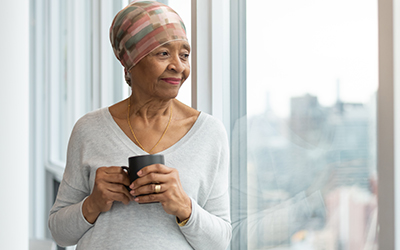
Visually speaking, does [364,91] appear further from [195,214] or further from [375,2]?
[195,214]

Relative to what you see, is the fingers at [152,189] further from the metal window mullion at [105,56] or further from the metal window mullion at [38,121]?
the metal window mullion at [38,121]

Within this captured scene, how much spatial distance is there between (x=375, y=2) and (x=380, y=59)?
0.13 metres

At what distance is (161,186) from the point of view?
0.74 metres

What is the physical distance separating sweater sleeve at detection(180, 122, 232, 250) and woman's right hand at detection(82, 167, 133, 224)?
0.49 ft

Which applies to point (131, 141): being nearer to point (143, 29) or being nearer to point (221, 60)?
point (143, 29)

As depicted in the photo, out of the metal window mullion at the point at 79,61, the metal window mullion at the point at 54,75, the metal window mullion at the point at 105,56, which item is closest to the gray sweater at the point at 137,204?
the metal window mullion at the point at 105,56

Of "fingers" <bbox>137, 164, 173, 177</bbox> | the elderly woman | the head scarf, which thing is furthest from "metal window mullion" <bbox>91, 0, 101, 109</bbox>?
"fingers" <bbox>137, 164, 173, 177</bbox>

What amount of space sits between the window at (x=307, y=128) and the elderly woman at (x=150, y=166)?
233 millimetres

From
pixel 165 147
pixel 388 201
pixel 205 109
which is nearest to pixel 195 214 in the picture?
pixel 165 147

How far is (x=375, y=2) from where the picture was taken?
2.48ft

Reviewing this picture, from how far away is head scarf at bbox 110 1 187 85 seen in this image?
0.77m

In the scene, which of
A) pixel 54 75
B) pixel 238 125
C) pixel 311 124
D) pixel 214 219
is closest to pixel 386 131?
pixel 311 124

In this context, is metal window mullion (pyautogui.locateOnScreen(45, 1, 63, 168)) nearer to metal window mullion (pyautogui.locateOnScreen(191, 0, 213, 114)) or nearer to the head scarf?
metal window mullion (pyautogui.locateOnScreen(191, 0, 213, 114))

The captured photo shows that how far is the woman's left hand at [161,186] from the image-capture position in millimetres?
738
